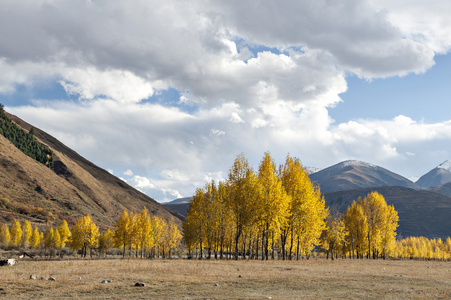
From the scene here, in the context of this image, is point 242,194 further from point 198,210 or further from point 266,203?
point 198,210

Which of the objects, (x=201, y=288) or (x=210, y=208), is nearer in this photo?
(x=201, y=288)

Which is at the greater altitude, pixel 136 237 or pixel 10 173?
pixel 10 173

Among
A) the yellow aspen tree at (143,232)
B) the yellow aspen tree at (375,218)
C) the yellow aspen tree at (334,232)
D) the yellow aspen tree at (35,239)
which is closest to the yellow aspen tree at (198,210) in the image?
the yellow aspen tree at (143,232)

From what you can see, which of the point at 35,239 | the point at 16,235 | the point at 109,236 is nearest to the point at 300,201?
the point at 109,236

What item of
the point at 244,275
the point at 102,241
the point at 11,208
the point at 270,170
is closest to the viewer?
the point at 244,275

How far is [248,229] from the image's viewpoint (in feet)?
174

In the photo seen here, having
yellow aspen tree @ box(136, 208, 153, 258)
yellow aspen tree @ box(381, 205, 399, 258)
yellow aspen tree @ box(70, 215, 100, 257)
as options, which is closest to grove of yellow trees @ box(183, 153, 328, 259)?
yellow aspen tree @ box(136, 208, 153, 258)

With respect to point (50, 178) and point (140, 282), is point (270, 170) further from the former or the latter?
point (50, 178)

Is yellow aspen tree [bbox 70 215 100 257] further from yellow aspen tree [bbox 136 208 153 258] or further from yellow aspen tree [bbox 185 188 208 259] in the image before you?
yellow aspen tree [bbox 185 188 208 259]

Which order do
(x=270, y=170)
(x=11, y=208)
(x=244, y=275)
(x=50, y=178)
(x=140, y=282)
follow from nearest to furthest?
(x=140, y=282) < (x=244, y=275) < (x=270, y=170) < (x=11, y=208) < (x=50, y=178)

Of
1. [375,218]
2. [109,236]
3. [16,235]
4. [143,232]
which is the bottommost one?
[16,235]

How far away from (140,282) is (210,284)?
15.5 feet

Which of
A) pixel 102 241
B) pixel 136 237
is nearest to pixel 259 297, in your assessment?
pixel 136 237

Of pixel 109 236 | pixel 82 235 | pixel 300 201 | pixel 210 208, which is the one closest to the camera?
pixel 300 201
